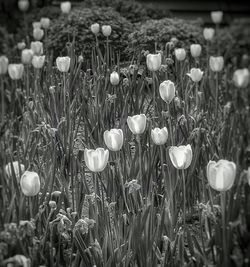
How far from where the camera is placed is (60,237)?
162 centimetres

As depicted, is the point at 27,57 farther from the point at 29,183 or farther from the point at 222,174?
the point at 222,174

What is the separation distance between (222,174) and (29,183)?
531mm

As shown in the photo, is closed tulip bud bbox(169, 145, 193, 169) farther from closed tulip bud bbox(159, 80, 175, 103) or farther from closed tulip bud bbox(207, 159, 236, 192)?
closed tulip bud bbox(159, 80, 175, 103)

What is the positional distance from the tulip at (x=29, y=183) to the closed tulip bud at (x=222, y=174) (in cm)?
49

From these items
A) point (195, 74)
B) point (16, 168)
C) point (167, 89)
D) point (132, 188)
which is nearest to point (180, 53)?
point (195, 74)

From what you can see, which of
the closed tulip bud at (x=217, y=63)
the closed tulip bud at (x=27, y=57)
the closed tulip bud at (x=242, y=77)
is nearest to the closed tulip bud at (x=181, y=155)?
the closed tulip bud at (x=242, y=77)

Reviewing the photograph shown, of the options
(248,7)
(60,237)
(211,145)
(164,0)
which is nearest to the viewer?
(60,237)

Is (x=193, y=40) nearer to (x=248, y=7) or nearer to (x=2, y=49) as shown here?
(x=248, y=7)

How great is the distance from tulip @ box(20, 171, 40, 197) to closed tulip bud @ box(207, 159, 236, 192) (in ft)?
1.60

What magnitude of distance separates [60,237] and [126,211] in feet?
1.00

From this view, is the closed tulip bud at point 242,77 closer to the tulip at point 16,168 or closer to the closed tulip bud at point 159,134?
the closed tulip bud at point 159,134

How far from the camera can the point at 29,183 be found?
149cm

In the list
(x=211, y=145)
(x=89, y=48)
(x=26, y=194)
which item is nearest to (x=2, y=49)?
(x=89, y=48)

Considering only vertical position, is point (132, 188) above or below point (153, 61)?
below
